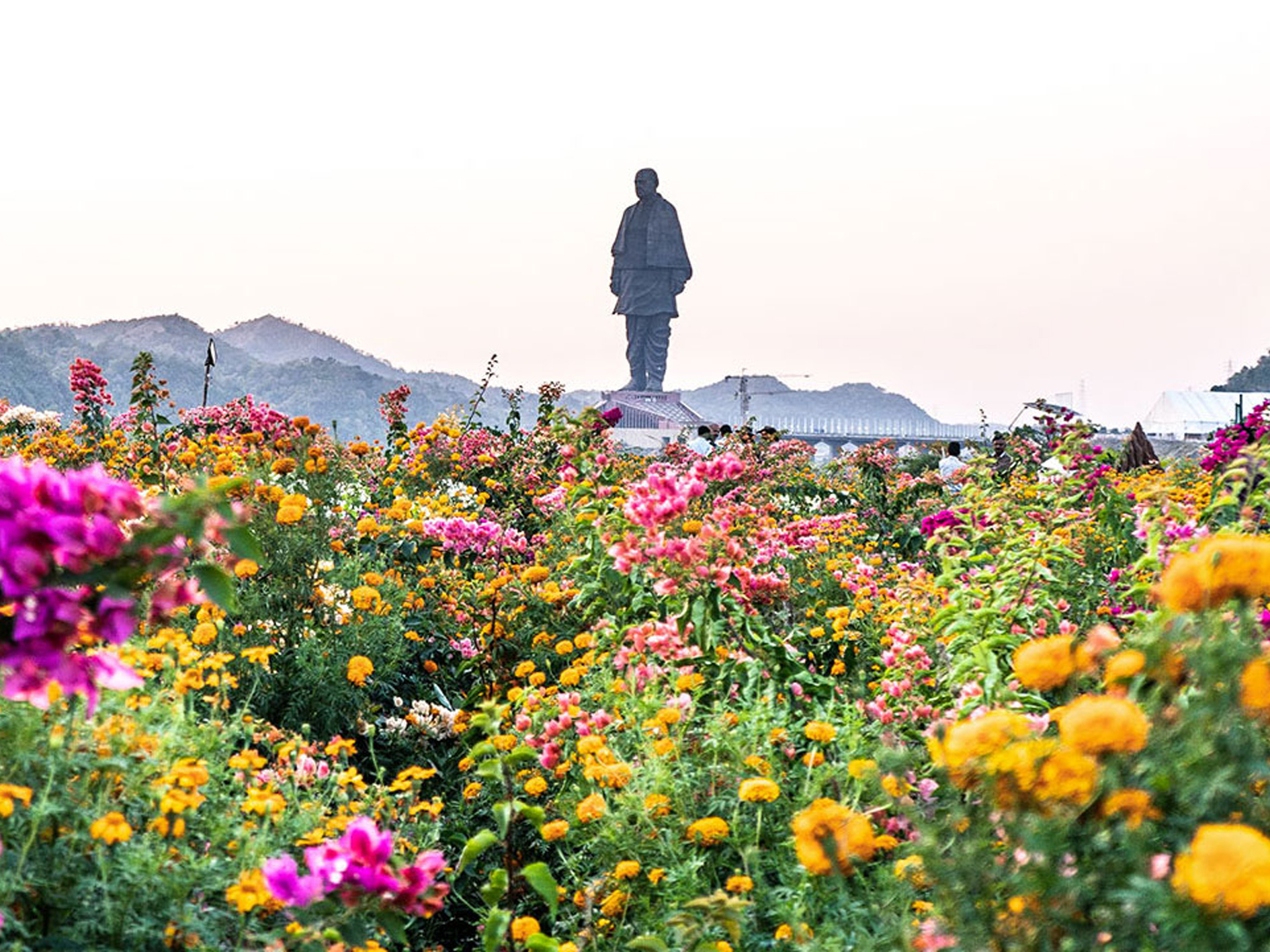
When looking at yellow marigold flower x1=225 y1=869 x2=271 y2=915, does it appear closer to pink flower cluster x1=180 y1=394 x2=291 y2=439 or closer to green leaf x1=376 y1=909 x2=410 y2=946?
green leaf x1=376 y1=909 x2=410 y2=946

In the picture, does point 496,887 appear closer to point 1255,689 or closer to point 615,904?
point 615,904

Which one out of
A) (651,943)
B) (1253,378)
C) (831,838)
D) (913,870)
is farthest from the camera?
(1253,378)

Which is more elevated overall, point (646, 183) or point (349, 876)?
point (646, 183)

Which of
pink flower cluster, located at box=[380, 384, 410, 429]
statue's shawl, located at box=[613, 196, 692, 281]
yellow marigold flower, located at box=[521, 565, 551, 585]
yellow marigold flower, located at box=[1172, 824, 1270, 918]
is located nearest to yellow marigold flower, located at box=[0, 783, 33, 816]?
yellow marigold flower, located at box=[1172, 824, 1270, 918]

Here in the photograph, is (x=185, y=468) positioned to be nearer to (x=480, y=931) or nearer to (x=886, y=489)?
(x=480, y=931)

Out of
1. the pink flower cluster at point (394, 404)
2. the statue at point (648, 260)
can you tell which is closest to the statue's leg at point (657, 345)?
the statue at point (648, 260)

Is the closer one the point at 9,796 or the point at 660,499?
the point at 9,796

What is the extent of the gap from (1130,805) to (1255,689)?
196 mm

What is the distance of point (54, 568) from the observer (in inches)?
49.9

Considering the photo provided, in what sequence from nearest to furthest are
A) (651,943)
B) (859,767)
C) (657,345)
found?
(651,943), (859,767), (657,345)

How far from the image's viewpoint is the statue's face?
4591 centimetres

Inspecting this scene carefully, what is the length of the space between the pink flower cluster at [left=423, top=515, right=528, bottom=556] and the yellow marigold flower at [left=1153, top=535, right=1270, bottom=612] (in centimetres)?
370

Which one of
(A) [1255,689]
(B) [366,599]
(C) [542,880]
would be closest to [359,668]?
(B) [366,599]

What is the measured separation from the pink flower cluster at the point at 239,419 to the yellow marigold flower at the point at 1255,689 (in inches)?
170
